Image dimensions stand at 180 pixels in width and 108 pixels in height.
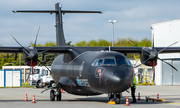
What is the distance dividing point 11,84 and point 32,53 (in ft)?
64.9

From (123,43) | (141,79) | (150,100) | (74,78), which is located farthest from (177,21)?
(123,43)

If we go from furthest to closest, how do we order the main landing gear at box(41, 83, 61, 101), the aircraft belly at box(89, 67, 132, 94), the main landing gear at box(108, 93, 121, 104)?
1. the main landing gear at box(41, 83, 61, 101)
2. the main landing gear at box(108, 93, 121, 104)
3. the aircraft belly at box(89, 67, 132, 94)

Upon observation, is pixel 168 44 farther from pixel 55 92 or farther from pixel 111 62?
pixel 111 62

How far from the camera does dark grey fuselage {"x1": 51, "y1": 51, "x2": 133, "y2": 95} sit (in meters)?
13.3

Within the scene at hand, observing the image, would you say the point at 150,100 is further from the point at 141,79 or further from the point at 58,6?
the point at 141,79

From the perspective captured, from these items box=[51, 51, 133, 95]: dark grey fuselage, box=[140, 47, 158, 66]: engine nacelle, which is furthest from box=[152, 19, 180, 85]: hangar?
box=[51, 51, 133, 95]: dark grey fuselage

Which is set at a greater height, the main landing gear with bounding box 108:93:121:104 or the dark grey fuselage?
the dark grey fuselage

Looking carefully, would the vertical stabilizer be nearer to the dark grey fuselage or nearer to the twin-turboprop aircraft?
the twin-turboprop aircraft

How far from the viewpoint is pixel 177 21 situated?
35.3 meters

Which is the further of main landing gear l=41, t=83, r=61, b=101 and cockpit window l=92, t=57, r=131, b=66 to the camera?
main landing gear l=41, t=83, r=61, b=101

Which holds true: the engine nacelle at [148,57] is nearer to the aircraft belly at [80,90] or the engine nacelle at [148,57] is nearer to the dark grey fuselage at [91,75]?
the dark grey fuselage at [91,75]

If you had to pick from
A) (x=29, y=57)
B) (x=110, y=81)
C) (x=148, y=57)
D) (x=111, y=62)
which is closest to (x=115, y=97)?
(x=110, y=81)

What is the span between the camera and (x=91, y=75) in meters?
14.4

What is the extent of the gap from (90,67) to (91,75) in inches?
18.2
